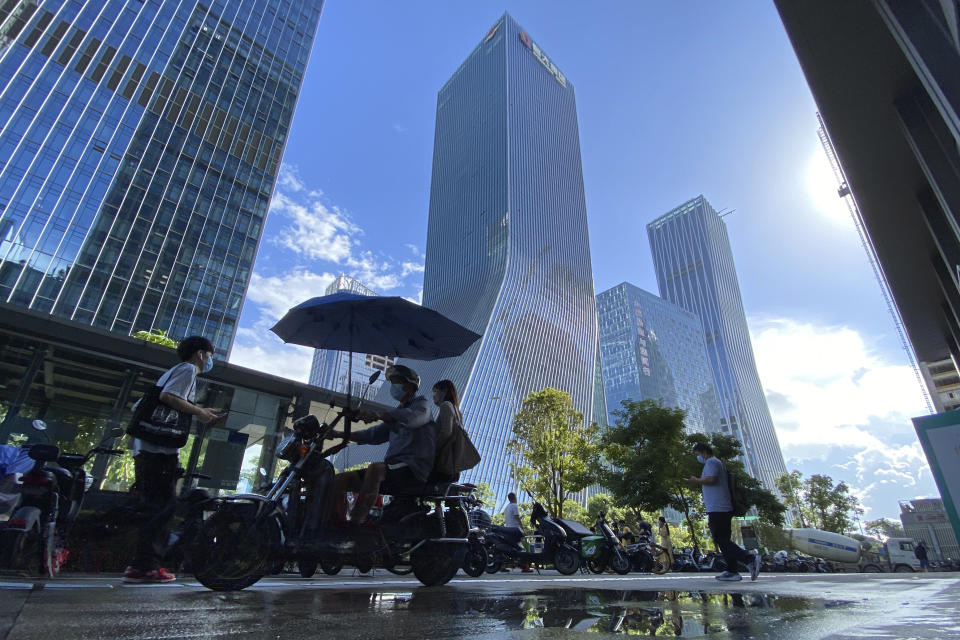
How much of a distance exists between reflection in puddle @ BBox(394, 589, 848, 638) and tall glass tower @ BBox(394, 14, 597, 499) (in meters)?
51.3

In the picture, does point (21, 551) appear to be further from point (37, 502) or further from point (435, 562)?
point (435, 562)

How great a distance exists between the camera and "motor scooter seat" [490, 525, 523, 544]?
829 centimetres

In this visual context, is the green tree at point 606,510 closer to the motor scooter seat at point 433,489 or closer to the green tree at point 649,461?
the green tree at point 649,461

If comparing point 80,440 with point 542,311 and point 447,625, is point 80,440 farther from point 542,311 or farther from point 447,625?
point 542,311

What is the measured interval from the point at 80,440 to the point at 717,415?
126 meters

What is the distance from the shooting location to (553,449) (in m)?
21.2

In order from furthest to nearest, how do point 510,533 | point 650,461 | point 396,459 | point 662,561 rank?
point 650,461
point 662,561
point 510,533
point 396,459

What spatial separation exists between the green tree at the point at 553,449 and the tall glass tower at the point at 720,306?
328 feet

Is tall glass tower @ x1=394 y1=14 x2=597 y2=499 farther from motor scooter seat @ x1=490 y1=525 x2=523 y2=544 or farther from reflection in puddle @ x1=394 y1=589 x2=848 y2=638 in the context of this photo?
reflection in puddle @ x1=394 y1=589 x2=848 y2=638

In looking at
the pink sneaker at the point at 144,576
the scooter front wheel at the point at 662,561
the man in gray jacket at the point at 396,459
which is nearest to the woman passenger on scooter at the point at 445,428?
the man in gray jacket at the point at 396,459

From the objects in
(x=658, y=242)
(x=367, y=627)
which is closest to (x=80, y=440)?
(x=367, y=627)

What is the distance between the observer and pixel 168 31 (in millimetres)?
50938

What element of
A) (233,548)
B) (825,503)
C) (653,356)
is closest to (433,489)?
(233,548)

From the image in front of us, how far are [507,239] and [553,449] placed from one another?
48.4 meters
